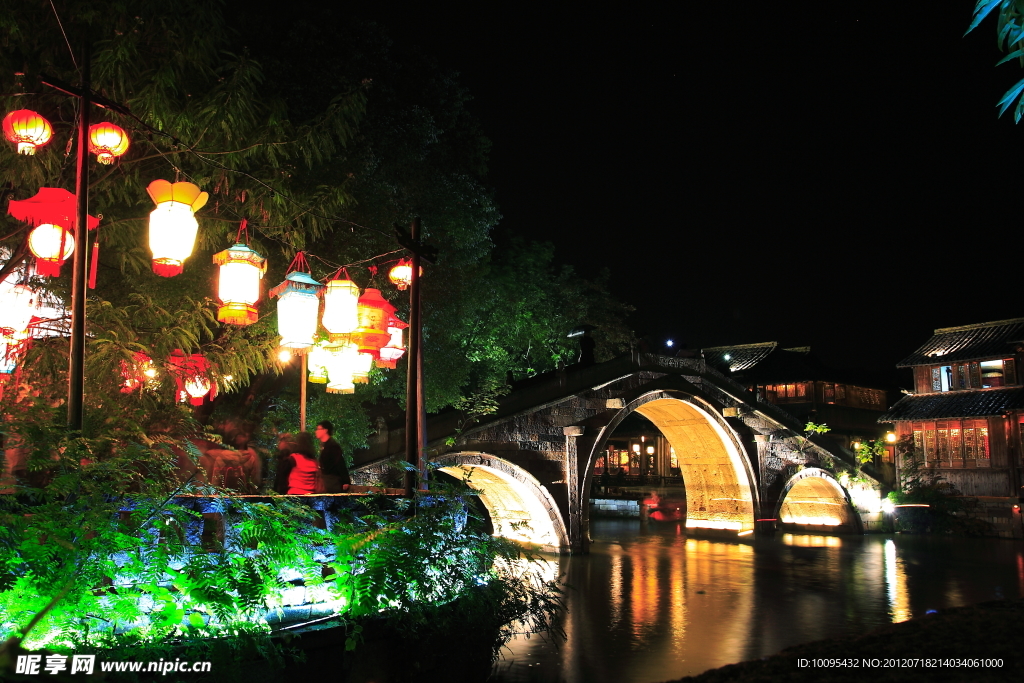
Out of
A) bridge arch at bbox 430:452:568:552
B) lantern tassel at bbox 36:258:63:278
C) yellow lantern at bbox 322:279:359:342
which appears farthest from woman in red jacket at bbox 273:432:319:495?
bridge arch at bbox 430:452:568:552

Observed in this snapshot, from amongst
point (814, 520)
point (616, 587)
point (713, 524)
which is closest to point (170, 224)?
point (616, 587)

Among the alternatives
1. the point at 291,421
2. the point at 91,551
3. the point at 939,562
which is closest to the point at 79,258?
the point at 91,551

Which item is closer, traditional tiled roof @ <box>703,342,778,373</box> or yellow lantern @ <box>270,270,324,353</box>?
yellow lantern @ <box>270,270,324,353</box>

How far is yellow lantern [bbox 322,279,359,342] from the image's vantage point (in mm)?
10266

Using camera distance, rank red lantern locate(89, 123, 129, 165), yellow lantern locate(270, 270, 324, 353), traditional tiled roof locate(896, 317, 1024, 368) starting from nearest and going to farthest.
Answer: red lantern locate(89, 123, 129, 165) < yellow lantern locate(270, 270, 324, 353) < traditional tiled roof locate(896, 317, 1024, 368)

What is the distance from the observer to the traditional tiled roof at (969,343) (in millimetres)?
28250

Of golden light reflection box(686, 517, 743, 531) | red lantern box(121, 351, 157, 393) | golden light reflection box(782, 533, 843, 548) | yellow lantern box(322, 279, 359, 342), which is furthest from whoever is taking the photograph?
golden light reflection box(686, 517, 743, 531)

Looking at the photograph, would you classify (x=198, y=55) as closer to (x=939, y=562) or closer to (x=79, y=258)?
(x=79, y=258)

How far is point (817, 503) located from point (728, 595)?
54.5ft

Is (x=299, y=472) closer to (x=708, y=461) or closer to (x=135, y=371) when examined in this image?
(x=135, y=371)

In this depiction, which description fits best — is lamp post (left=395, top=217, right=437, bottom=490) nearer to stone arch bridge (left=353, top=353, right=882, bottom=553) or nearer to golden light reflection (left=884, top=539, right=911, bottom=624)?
stone arch bridge (left=353, top=353, right=882, bottom=553)

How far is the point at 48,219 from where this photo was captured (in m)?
7.78

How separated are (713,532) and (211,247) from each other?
66.5ft

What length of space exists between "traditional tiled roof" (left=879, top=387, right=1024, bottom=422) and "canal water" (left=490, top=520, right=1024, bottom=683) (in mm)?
4720
